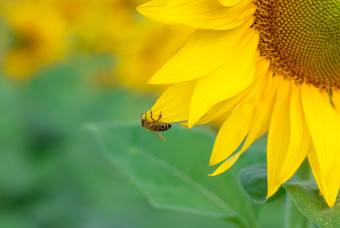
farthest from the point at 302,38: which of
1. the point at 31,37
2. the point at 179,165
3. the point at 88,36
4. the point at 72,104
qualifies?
the point at 31,37

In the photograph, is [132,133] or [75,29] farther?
[75,29]

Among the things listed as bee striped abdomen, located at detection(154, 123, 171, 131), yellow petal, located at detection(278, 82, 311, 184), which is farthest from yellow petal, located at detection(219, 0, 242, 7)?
bee striped abdomen, located at detection(154, 123, 171, 131)

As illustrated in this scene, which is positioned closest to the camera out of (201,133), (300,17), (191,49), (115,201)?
(191,49)

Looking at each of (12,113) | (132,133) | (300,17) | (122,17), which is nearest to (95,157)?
(12,113)

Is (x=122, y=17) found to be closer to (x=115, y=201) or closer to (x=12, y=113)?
(x=12, y=113)

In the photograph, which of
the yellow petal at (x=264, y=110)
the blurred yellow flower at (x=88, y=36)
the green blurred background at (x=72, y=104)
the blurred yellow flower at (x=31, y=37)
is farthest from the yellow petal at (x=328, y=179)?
the blurred yellow flower at (x=31, y=37)

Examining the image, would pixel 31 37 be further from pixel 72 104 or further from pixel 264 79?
pixel 264 79
